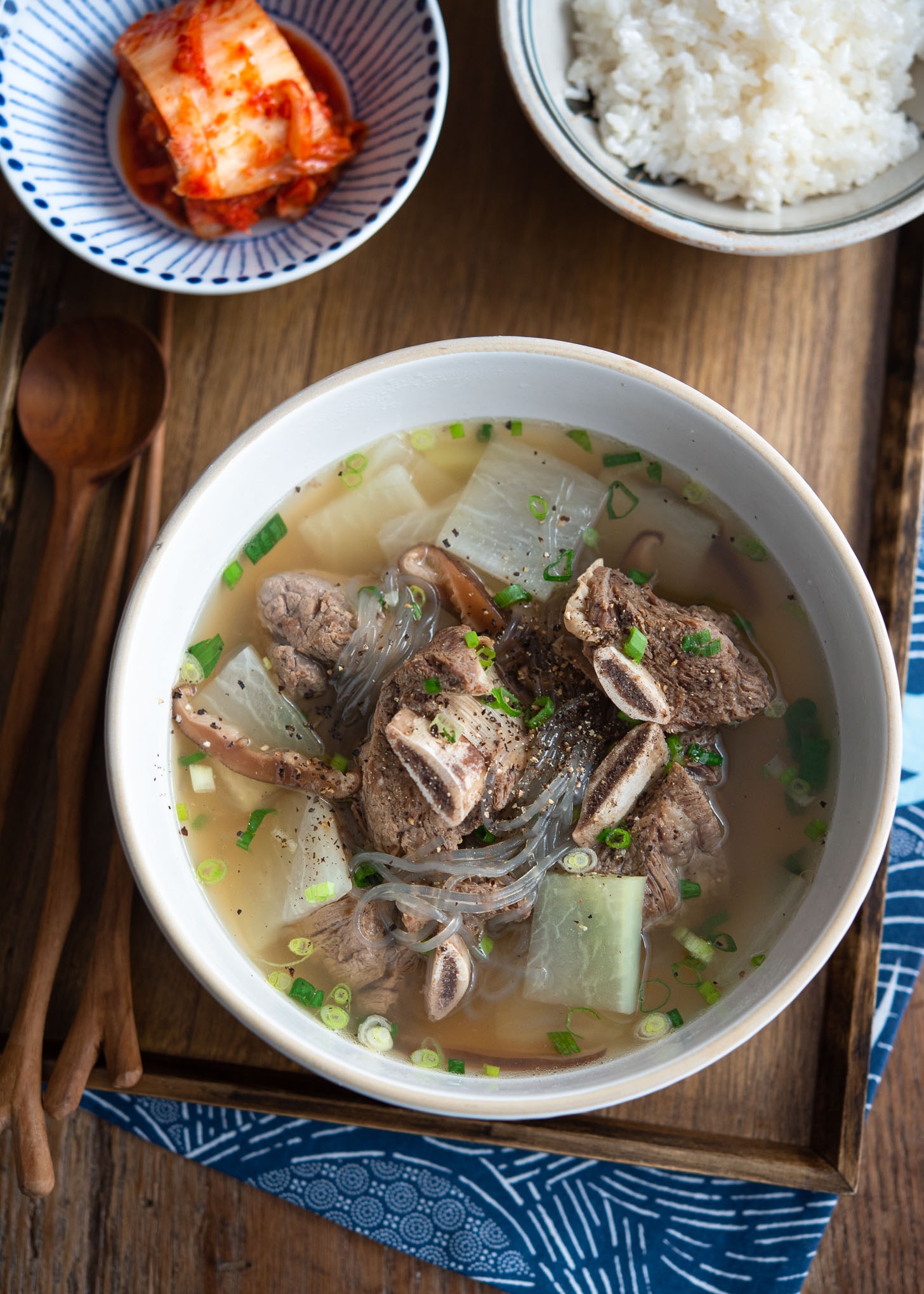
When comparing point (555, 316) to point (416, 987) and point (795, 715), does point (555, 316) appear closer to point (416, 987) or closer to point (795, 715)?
point (795, 715)

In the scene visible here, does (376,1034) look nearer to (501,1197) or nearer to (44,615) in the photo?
(501,1197)

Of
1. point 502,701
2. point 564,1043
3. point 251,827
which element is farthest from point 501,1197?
point 502,701

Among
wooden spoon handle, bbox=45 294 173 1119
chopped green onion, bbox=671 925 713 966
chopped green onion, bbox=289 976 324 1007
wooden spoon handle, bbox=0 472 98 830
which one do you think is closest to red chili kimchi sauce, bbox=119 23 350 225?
wooden spoon handle, bbox=0 472 98 830

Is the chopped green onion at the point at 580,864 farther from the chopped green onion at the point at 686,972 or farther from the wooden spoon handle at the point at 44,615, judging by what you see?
the wooden spoon handle at the point at 44,615

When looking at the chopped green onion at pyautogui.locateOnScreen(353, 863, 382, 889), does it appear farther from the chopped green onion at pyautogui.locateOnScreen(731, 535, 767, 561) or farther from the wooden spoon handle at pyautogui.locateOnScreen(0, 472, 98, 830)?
the chopped green onion at pyautogui.locateOnScreen(731, 535, 767, 561)

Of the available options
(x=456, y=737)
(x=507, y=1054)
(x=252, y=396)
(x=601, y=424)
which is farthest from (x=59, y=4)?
(x=507, y=1054)

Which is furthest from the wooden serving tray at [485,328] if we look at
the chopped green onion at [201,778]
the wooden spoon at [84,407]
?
the chopped green onion at [201,778]

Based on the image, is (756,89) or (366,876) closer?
(366,876)
